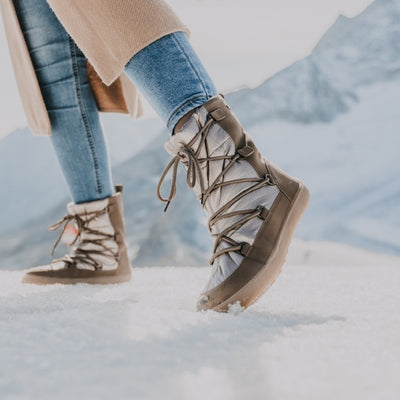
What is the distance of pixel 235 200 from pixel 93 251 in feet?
1.73

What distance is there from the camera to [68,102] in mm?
1037

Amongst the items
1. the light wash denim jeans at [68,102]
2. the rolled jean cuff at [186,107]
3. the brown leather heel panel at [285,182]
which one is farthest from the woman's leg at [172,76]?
the light wash denim jeans at [68,102]

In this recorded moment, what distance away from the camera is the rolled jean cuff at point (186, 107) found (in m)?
0.67

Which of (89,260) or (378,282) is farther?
(89,260)

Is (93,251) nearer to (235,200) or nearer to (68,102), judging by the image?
(68,102)

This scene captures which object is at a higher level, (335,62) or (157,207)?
(335,62)

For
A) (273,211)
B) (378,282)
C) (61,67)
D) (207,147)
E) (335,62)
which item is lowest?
(335,62)

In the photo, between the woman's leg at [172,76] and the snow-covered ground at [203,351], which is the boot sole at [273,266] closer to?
the snow-covered ground at [203,351]

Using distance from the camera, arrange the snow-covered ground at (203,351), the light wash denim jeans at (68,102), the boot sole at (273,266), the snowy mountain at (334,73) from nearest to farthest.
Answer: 1. the snow-covered ground at (203,351)
2. the boot sole at (273,266)
3. the light wash denim jeans at (68,102)
4. the snowy mountain at (334,73)

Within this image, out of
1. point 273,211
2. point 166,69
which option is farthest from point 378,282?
point 166,69

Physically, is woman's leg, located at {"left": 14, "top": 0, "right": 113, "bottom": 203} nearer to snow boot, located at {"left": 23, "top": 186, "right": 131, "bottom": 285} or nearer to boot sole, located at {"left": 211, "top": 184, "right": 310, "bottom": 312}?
→ snow boot, located at {"left": 23, "top": 186, "right": 131, "bottom": 285}

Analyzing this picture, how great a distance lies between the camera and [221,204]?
0.69m

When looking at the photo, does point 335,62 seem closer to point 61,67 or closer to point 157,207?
point 157,207

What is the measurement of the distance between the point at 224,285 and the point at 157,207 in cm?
430
